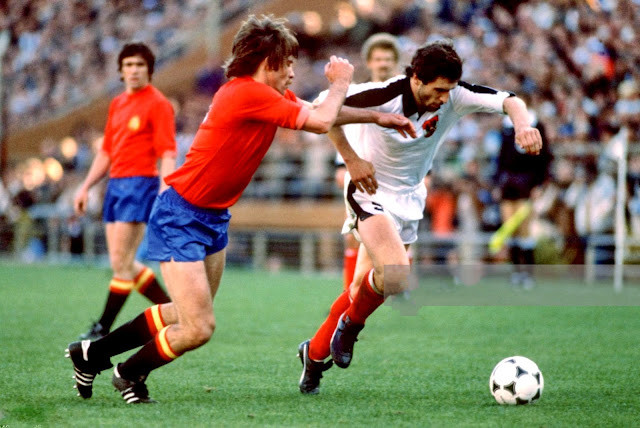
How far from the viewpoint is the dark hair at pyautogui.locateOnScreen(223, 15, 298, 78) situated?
5.15 m

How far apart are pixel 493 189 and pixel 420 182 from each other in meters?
9.44

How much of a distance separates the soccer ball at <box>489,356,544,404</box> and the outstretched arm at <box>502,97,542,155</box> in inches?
44.4

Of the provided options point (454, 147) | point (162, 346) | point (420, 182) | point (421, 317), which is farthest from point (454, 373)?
point (454, 147)

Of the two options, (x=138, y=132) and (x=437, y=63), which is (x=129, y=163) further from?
(x=437, y=63)

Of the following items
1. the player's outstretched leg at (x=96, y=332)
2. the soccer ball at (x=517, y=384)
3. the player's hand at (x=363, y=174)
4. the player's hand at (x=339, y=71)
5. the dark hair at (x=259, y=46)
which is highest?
the dark hair at (x=259, y=46)

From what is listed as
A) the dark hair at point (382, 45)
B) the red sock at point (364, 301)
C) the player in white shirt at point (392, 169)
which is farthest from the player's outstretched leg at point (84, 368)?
the dark hair at point (382, 45)

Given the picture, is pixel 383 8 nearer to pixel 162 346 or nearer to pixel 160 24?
pixel 160 24

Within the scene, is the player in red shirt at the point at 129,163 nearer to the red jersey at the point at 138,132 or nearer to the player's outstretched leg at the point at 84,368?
the red jersey at the point at 138,132

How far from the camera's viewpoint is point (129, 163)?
27.6 ft

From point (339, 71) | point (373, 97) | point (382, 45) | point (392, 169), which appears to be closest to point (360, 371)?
point (392, 169)

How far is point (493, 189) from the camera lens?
51.3ft

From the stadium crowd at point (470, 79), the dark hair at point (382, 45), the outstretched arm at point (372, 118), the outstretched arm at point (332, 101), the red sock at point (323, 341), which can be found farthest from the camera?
the stadium crowd at point (470, 79)

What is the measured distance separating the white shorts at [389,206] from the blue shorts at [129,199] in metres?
2.55

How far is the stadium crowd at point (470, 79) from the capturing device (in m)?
14.9
